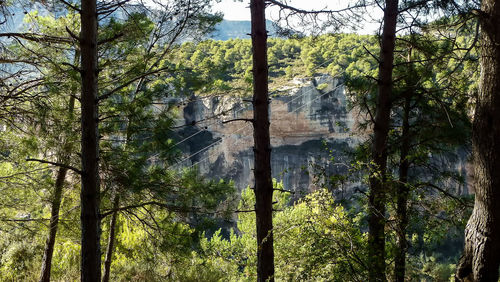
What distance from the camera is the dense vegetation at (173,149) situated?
144 inches

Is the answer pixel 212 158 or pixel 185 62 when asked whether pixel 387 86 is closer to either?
pixel 185 62

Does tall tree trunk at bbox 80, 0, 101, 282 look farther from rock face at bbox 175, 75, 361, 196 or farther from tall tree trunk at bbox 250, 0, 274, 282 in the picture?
rock face at bbox 175, 75, 361, 196

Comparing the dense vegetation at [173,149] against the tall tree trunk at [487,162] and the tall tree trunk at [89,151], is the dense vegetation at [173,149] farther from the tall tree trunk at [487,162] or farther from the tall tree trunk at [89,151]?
the tall tree trunk at [487,162]

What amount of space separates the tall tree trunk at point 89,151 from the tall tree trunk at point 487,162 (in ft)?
9.50

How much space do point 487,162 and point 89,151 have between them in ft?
9.93

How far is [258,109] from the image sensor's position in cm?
413

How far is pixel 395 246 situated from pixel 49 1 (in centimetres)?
417

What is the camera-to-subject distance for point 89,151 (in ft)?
10.3

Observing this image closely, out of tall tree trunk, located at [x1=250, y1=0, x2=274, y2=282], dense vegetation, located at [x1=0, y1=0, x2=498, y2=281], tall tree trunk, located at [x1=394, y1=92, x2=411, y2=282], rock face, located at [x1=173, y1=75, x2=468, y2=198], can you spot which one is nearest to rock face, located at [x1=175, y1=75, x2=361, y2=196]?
rock face, located at [x1=173, y1=75, x2=468, y2=198]

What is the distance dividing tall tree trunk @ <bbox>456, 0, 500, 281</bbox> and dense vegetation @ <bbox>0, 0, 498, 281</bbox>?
189 millimetres

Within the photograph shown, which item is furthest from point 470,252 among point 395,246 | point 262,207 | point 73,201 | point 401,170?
point 73,201

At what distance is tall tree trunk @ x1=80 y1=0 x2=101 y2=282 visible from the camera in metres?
3.12

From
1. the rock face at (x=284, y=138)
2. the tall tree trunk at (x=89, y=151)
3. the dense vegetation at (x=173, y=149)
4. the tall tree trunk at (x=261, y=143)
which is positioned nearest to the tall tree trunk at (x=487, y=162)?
the dense vegetation at (x=173, y=149)

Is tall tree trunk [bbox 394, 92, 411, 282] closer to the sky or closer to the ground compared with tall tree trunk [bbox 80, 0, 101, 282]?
closer to the ground
